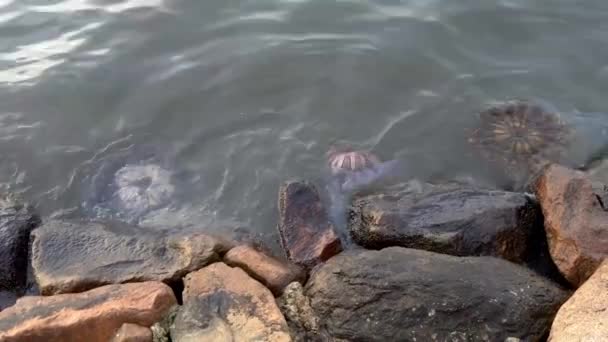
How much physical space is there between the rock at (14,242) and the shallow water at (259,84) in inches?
13.4

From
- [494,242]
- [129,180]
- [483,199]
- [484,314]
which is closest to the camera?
[484,314]

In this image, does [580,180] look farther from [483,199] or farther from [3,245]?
[3,245]

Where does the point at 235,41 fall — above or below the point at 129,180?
above

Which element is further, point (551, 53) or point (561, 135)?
point (551, 53)

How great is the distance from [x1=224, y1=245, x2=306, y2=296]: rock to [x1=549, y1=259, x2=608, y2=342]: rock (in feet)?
5.59

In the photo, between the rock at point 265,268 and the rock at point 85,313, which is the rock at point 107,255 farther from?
the rock at point 85,313

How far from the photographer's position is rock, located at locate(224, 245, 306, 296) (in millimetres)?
4531

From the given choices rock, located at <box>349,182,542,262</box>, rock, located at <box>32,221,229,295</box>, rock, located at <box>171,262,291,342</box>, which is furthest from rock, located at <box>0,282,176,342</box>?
rock, located at <box>349,182,542,262</box>

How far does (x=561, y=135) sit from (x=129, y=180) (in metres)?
3.94

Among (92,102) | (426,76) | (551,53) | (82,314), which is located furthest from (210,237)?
(551,53)

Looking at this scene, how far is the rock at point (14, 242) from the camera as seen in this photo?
4.89 meters

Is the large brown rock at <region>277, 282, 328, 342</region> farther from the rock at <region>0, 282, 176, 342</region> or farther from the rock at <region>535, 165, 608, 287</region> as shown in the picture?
the rock at <region>535, 165, 608, 287</region>

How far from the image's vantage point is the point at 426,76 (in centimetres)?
712

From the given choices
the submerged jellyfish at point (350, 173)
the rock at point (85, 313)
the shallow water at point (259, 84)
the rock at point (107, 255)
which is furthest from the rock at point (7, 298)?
the submerged jellyfish at point (350, 173)
